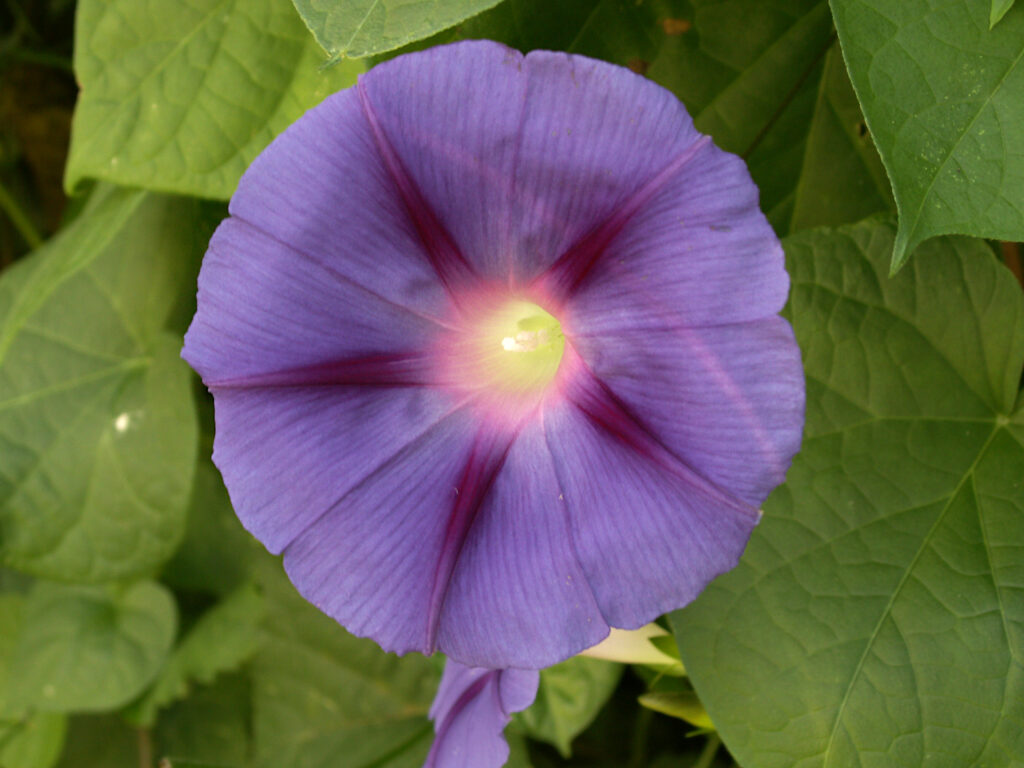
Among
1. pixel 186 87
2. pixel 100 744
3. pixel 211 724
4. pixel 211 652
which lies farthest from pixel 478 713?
pixel 100 744

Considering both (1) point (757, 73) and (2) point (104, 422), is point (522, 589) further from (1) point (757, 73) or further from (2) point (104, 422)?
(2) point (104, 422)

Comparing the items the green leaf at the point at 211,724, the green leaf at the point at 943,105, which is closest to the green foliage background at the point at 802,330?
the green leaf at the point at 943,105

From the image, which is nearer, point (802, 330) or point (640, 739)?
point (802, 330)

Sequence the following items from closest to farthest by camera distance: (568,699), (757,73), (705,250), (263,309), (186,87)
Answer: (705,250) → (263,309) → (757,73) → (186,87) → (568,699)

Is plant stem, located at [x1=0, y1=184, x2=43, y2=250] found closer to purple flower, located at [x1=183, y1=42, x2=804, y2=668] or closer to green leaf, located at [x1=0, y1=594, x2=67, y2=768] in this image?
green leaf, located at [x1=0, y1=594, x2=67, y2=768]

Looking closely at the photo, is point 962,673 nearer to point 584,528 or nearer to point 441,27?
point 584,528

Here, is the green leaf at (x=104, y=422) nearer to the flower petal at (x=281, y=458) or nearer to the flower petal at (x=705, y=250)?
the flower petal at (x=281, y=458)

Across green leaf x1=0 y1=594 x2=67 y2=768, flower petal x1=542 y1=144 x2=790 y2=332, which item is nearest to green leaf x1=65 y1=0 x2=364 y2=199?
flower petal x1=542 y1=144 x2=790 y2=332
